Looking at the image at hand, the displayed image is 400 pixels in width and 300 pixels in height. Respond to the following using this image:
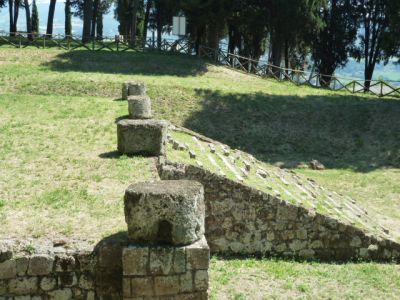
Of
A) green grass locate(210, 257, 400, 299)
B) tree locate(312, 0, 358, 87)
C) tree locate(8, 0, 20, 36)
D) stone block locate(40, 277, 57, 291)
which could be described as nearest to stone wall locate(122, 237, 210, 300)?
stone block locate(40, 277, 57, 291)

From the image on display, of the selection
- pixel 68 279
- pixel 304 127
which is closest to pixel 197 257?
pixel 68 279

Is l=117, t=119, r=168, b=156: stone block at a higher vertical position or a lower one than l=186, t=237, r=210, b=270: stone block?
higher

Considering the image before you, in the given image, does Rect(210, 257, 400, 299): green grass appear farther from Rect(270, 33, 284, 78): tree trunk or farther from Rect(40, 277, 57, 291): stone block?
Rect(270, 33, 284, 78): tree trunk

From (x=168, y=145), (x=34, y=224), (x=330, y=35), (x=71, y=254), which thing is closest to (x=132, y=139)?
(x=168, y=145)

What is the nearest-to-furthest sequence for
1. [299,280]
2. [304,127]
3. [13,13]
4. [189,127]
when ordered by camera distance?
[299,280], [189,127], [304,127], [13,13]

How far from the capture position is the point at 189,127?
23938 mm

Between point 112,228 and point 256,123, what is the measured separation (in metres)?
18.1

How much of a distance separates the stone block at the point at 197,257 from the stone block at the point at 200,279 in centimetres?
6

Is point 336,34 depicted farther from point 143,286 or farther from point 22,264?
point 22,264

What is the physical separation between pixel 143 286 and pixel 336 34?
39.5m

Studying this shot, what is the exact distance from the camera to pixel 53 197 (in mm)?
9016

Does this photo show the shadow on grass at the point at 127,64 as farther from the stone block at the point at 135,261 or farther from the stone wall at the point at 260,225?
the stone block at the point at 135,261

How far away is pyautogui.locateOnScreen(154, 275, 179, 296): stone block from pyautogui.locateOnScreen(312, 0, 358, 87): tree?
37.7 m

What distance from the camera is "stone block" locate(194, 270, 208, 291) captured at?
6.22 m
